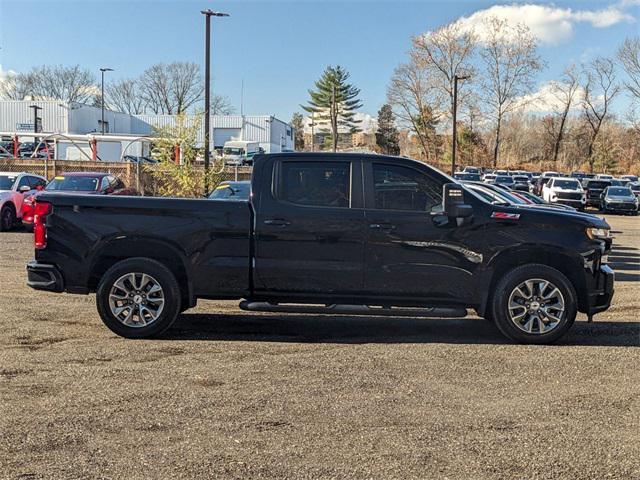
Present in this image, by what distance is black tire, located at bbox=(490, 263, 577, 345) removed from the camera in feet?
22.3

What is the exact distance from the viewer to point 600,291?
6.96 m

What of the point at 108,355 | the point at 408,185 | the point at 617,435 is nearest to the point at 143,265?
the point at 108,355

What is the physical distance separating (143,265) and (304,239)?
5.60ft

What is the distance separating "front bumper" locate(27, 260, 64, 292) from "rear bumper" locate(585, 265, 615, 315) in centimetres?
561

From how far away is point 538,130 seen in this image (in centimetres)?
8688

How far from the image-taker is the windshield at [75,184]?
17.5 meters

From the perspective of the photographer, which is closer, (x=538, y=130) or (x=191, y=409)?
(x=191, y=409)

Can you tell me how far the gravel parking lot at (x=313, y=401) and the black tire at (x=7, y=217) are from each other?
11.3 meters

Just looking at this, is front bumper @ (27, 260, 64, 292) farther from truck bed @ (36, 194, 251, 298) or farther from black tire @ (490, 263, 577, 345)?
black tire @ (490, 263, 577, 345)

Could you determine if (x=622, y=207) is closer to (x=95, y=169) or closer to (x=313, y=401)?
(x=95, y=169)

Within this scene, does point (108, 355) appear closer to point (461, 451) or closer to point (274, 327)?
point (274, 327)

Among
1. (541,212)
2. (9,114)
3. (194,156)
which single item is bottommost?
(541,212)

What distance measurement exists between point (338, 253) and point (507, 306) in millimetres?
1833

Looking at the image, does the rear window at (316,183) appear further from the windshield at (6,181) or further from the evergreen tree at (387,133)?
the evergreen tree at (387,133)
